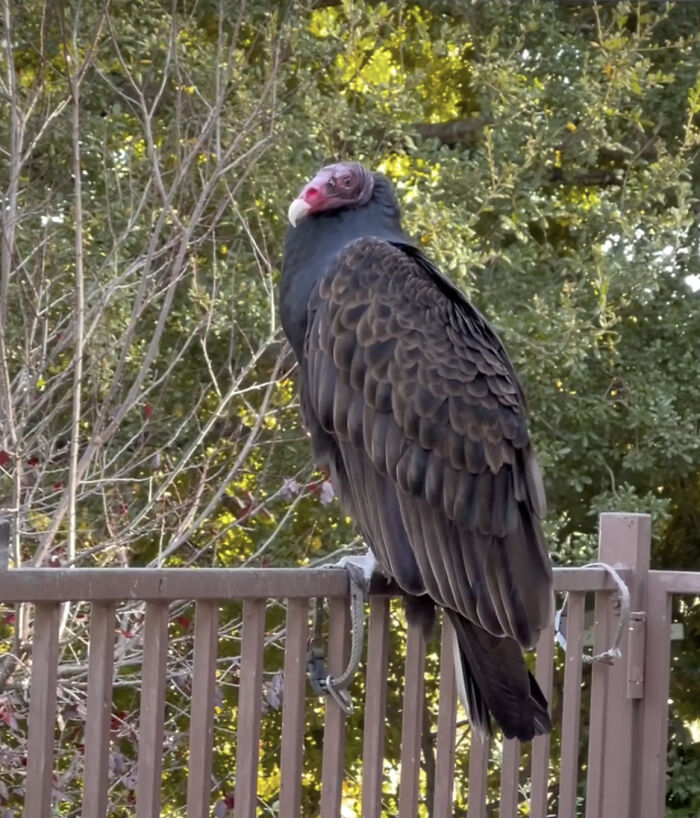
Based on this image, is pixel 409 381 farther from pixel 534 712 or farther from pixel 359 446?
pixel 534 712

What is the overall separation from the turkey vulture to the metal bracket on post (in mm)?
412

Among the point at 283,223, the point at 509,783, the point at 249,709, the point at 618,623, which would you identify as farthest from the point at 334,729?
the point at 283,223

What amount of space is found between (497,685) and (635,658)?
606mm

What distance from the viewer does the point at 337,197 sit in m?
2.83

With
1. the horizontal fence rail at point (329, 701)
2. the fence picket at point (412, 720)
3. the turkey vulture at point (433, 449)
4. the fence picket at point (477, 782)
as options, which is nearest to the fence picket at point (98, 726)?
the horizontal fence rail at point (329, 701)

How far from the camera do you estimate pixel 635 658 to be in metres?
2.74

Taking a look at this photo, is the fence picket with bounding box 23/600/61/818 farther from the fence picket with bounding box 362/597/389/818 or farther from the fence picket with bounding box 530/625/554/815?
the fence picket with bounding box 530/625/554/815

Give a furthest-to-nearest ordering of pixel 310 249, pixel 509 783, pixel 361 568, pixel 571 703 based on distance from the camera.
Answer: pixel 310 249 < pixel 571 703 < pixel 509 783 < pixel 361 568

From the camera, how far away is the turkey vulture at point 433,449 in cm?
228

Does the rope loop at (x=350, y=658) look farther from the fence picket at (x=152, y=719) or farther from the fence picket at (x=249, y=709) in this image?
the fence picket at (x=152, y=719)

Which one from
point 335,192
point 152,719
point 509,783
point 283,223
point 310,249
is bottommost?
point 509,783

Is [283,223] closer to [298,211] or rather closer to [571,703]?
[298,211]

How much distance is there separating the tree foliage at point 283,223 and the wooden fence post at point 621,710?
5.16 ft

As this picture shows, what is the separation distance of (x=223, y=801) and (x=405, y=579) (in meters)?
1.53
